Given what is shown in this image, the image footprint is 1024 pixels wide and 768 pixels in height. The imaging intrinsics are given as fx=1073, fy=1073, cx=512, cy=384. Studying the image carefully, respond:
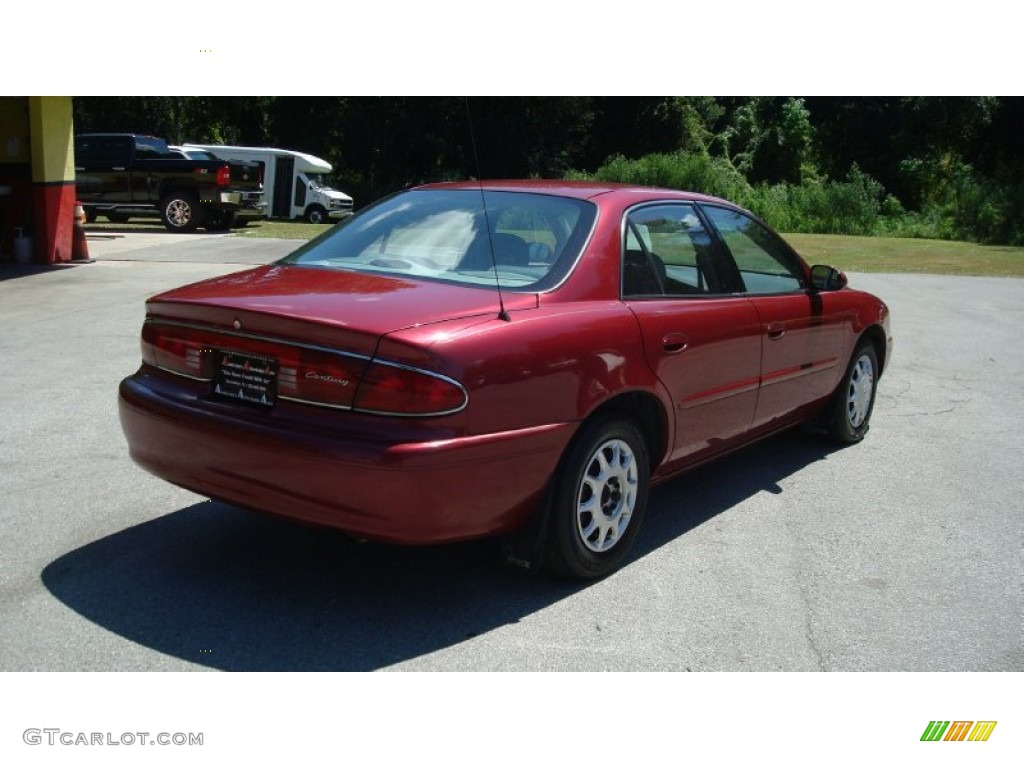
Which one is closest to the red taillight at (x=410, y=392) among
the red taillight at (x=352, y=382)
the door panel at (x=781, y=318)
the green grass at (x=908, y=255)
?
the red taillight at (x=352, y=382)

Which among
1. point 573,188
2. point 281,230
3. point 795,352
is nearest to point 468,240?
point 573,188

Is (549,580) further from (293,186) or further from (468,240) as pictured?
(293,186)

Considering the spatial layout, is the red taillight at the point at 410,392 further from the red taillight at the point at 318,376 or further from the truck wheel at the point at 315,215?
the truck wheel at the point at 315,215

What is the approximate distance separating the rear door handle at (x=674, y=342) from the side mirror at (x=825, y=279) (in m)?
1.66

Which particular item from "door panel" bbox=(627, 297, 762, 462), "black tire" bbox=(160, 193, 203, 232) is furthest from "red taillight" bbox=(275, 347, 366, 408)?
"black tire" bbox=(160, 193, 203, 232)

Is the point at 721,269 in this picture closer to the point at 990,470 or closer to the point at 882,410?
the point at 990,470

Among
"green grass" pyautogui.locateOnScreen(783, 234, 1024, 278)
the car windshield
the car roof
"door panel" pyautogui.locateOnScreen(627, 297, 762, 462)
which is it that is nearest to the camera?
Answer: the car windshield

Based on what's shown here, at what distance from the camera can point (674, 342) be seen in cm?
458

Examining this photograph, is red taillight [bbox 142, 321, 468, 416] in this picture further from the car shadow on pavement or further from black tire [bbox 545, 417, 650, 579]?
the car shadow on pavement

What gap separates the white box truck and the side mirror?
24339 millimetres

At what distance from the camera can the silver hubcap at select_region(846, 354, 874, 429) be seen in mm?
6555

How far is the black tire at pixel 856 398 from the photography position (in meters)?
6.47
